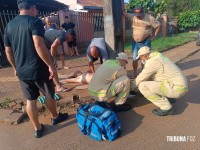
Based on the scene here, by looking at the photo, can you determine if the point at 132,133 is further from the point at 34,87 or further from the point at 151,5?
the point at 151,5

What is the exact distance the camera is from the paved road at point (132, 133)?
9.63ft

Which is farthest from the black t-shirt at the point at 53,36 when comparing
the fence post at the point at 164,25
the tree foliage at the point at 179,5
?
the tree foliage at the point at 179,5

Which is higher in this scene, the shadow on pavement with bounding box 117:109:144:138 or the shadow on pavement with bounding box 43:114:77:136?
the shadow on pavement with bounding box 117:109:144:138

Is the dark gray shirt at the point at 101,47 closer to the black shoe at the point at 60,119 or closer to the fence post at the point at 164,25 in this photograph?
the black shoe at the point at 60,119

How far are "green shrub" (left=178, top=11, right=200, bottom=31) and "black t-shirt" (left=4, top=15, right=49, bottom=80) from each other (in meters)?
23.1

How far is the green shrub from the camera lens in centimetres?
2319

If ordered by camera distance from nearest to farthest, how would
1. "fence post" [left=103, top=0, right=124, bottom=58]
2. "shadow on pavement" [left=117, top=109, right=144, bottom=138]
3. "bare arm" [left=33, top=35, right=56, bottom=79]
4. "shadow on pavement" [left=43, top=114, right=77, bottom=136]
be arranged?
"bare arm" [left=33, top=35, right=56, bottom=79], "shadow on pavement" [left=117, top=109, right=144, bottom=138], "shadow on pavement" [left=43, top=114, right=77, bottom=136], "fence post" [left=103, top=0, right=124, bottom=58]

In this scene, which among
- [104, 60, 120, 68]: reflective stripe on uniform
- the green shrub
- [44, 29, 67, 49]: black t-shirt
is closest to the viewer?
[104, 60, 120, 68]: reflective stripe on uniform

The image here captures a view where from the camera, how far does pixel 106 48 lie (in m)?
4.79

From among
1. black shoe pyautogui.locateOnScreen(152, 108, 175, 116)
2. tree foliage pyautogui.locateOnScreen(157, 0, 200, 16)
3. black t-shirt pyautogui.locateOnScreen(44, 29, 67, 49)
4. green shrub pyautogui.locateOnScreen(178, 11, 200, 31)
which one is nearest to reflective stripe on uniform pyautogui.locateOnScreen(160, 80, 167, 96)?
black shoe pyautogui.locateOnScreen(152, 108, 175, 116)

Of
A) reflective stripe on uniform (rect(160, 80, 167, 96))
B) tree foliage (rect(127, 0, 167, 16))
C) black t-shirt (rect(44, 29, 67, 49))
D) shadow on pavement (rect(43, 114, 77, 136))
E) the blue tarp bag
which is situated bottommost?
shadow on pavement (rect(43, 114, 77, 136))

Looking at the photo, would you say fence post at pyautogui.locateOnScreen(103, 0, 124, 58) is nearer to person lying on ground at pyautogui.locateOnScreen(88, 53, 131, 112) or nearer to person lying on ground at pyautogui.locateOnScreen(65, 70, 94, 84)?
person lying on ground at pyautogui.locateOnScreen(65, 70, 94, 84)

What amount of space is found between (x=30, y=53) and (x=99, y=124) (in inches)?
55.4

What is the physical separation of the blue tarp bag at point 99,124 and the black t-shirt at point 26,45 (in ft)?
2.89
